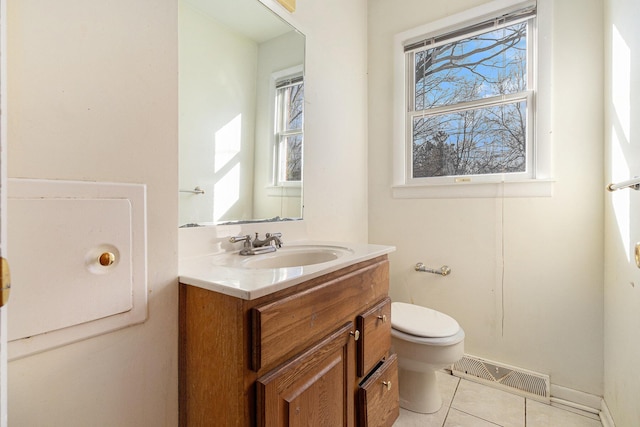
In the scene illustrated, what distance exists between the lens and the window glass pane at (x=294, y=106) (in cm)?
150

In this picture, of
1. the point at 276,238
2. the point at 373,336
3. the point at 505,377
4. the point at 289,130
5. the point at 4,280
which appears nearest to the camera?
the point at 4,280

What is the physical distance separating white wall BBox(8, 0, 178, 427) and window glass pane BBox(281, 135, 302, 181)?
29.0 inches

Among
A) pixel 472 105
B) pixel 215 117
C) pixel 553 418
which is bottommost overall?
pixel 553 418

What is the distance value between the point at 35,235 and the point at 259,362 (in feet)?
1.71

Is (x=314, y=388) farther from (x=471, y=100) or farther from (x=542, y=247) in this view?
(x=471, y=100)

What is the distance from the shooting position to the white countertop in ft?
2.25

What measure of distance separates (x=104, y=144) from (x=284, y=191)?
888mm

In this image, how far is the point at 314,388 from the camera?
→ 33.0 inches

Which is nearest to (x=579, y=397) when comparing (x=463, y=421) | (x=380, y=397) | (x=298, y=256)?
(x=463, y=421)

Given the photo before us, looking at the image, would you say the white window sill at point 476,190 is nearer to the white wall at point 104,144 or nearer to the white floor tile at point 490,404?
the white floor tile at point 490,404

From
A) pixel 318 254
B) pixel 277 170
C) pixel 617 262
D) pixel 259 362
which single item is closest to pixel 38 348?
pixel 259 362

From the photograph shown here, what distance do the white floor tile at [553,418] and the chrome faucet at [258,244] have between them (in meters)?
1.47

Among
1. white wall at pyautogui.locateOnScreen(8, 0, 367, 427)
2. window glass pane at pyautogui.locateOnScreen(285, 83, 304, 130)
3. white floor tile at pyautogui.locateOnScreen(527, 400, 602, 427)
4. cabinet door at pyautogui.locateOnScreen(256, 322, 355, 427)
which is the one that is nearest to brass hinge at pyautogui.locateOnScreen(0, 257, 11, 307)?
white wall at pyautogui.locateOnScreen(8, 0, 367, 427)

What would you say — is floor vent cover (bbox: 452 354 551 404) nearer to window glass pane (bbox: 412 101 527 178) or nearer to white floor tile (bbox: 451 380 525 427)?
white floor tile (bbox: 451 380 525 427)
